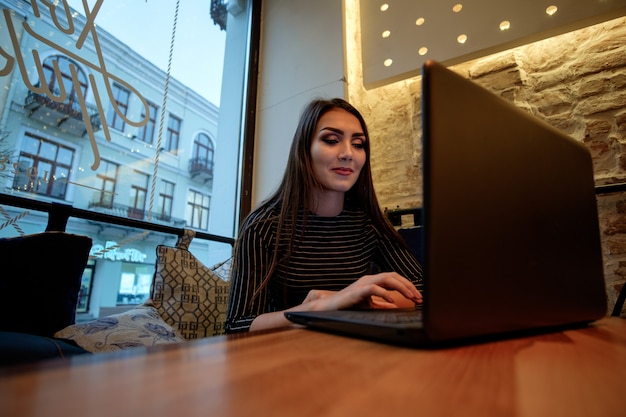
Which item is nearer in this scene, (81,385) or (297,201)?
(81,385)

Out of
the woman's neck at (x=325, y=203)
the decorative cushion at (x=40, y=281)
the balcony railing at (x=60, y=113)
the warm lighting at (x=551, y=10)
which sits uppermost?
the warm lighting at (x=551, y=10)

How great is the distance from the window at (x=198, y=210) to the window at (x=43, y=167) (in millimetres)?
981

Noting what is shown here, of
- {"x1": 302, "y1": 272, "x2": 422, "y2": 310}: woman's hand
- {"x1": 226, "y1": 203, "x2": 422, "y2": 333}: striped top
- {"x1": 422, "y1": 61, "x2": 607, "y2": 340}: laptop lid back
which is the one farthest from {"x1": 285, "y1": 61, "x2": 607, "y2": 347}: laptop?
{"x1": 226, "y1": 203, "x2": 422, "y2": 333}: striped top

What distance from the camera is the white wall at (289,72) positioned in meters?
2.18

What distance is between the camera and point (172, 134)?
7.00 ft

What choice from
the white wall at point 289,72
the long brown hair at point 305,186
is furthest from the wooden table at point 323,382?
the white wall at point 289,72

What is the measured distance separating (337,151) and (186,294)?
81cm

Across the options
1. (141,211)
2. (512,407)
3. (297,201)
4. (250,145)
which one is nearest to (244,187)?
(250,145)

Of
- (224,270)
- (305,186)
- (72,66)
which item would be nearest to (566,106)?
(305,186)

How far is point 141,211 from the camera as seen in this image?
1.83 meters

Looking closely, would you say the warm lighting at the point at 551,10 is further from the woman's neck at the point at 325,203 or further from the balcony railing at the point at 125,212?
the balcony railing at the point at 125,212

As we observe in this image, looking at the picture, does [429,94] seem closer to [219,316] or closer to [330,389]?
[330,389]

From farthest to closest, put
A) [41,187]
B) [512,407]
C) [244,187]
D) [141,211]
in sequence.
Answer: [244,187] < [141,211] < [41,187] < [512,407]

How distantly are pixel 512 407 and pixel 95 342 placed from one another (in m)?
0.97
